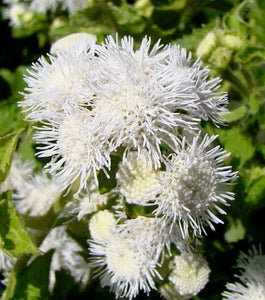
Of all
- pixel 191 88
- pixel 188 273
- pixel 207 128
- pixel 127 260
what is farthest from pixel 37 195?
pixel 191 88

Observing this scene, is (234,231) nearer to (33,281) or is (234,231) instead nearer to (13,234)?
(33,281)

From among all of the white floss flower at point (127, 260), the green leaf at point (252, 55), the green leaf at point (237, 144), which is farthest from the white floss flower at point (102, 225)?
the green leaf at point (252, 55)

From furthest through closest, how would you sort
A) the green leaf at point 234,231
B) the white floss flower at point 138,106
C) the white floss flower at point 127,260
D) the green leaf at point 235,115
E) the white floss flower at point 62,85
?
the green leaf at point 234,231
the green leaf at point 235,115
the white floss flower at point 127,260
the white floss flower at point 62,85
the white floss flower at point 138,106

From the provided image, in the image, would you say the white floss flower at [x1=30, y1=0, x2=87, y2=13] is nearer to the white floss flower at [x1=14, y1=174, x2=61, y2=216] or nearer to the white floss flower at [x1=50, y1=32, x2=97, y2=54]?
the white floss flower at [x1=50, y1=32, x2=97, y2=54]

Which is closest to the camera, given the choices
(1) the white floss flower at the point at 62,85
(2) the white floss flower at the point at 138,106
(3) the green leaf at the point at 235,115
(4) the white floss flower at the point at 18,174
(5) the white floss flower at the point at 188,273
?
(2) the white floss flower at the point at 138,106

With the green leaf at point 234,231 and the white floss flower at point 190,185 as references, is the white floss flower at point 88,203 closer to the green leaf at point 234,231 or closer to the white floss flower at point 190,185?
the white floss flower at point 190,185
